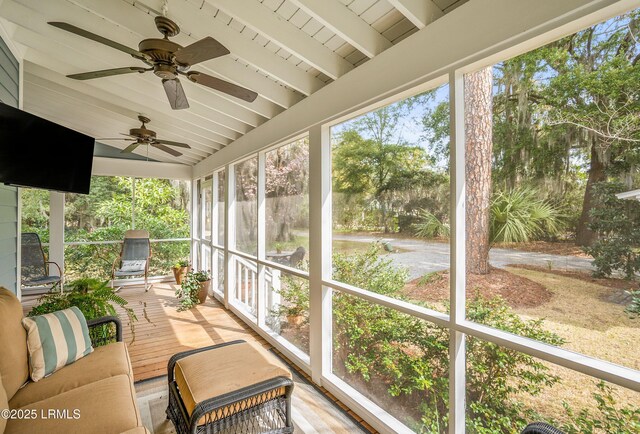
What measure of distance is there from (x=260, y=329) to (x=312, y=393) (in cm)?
149

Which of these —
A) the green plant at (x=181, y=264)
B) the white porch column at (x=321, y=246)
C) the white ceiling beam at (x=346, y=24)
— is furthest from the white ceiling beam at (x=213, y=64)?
the green plant at (x=181, y=264)

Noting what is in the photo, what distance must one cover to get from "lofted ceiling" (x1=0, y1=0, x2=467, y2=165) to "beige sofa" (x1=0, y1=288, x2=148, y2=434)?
2.09 m

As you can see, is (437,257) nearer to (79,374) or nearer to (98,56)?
(79,374)

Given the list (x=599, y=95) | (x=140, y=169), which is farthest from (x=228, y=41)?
(x=140, y=169)

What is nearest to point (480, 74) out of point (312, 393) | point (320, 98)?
point (320, 98)

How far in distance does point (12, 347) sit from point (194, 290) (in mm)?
3547

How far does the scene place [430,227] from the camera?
1983 mm

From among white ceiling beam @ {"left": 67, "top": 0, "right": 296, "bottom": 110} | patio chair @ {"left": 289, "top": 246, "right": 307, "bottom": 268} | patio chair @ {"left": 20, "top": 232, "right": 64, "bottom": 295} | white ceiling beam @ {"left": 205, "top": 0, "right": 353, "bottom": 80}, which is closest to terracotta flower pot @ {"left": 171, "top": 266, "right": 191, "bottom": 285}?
patio chair @ {"left": 20, "top": 232, "right": 64, "bottom": 295}

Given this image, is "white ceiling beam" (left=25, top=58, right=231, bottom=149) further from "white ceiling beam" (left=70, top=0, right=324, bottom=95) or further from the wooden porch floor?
the wooden porch floor

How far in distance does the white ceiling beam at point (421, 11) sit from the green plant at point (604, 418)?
1977 millimetres

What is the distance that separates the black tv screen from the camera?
211 centimetres

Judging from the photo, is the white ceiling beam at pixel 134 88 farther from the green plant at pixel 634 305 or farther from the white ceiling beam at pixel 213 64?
the green plant at pixel 634 305

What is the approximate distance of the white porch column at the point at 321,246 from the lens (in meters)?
2.80

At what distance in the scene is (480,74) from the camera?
1.68m
